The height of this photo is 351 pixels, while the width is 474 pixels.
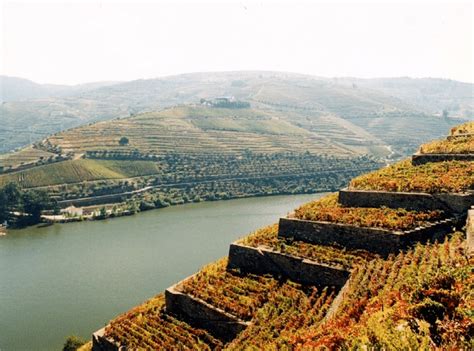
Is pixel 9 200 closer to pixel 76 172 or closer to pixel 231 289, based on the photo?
pixel 76 172

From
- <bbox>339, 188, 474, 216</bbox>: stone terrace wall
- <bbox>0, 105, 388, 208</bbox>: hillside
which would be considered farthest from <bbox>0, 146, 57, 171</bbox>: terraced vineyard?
<bbox>339, 188, 474, 216</bbox>: stone terrace wall

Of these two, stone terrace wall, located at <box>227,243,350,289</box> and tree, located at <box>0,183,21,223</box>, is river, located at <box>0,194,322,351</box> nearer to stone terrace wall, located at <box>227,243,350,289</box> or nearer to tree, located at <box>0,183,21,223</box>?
tree, located at <box>0,183,21,223</box>

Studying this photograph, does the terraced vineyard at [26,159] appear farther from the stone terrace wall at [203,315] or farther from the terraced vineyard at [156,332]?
the stone terrace wall at [203,315]

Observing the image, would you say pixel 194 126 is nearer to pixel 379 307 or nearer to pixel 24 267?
pixel 24 267

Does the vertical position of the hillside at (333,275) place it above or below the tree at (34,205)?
above

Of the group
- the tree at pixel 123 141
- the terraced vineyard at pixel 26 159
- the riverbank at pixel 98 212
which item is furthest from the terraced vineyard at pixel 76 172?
the tree at pixel 123 141

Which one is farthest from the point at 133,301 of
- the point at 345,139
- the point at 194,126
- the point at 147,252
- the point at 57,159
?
the point at 345,139
